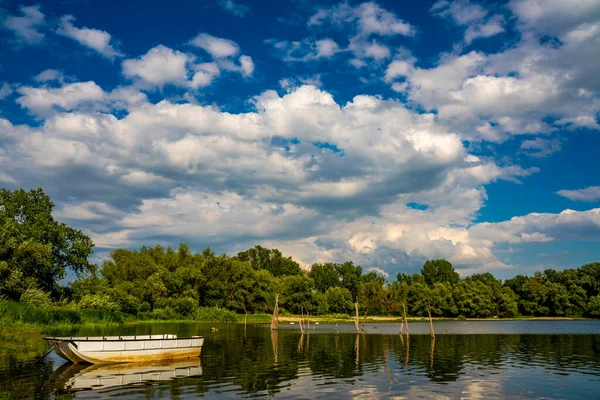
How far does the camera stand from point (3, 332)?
46.2 metres

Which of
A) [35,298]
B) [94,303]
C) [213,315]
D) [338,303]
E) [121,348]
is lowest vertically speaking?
[338,303]

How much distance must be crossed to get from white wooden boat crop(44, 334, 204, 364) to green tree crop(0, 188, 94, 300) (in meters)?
45.6

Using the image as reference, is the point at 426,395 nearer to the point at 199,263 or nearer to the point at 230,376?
the point at 230,376

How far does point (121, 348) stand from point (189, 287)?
87.6m

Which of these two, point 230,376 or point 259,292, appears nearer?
point 230,376

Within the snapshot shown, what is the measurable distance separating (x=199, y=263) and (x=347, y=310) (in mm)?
56085

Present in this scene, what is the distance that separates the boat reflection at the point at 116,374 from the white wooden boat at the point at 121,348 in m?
0.59

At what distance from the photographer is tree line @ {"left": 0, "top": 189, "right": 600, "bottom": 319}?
8175 cm

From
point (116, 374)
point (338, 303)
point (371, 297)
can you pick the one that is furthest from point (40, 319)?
point (371, 297)

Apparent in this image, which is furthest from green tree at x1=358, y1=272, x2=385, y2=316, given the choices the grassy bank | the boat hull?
the boat hull

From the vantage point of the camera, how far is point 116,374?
34594 millimetres

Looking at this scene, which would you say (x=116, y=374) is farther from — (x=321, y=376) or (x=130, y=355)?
(x=321, y=376)

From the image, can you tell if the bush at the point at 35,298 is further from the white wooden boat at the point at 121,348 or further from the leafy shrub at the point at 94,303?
the white wooden boat at the point at 121,348

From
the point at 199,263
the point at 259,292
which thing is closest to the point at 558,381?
the point at 259,292
